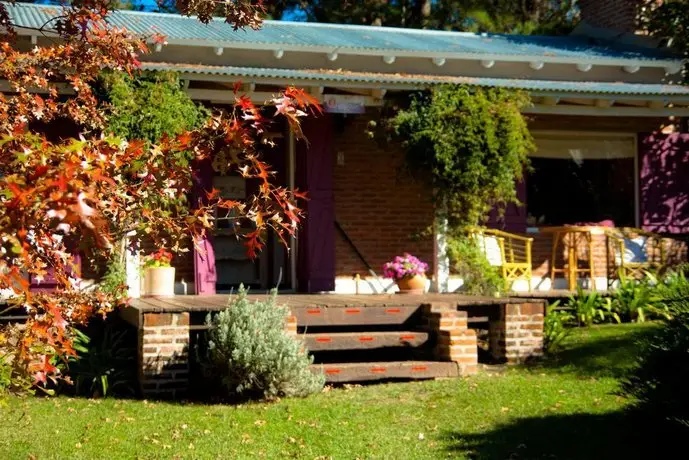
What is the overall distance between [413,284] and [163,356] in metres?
3.74

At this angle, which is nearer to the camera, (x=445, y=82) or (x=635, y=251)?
(x=445, y=82)

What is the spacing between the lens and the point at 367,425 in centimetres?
657

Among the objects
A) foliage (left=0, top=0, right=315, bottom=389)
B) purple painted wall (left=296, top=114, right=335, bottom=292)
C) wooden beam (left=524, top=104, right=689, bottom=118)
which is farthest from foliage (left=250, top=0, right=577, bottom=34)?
foliage (left=0, top=0, right=315, bottom=389)

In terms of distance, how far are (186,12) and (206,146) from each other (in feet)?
3.30

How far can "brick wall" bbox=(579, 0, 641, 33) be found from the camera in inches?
605

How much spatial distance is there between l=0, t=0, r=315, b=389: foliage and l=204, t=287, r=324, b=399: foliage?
8.56 feet

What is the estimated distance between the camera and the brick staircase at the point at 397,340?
26.6 ft

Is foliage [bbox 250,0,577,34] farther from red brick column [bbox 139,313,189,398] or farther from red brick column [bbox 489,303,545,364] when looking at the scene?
red brick column [bbox 139,313,189,398]

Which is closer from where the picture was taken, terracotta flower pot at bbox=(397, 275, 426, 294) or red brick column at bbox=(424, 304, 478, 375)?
red brick column at bbox=(424, 304, 478, 375)

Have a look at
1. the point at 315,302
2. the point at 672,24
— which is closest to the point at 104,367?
the point at 315,302

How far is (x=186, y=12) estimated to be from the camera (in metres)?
4.38

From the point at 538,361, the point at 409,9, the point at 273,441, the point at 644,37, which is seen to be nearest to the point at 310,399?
the point at 273,441

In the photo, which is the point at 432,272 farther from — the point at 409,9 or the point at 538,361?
the point at 409,9

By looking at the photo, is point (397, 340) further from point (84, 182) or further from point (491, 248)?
point (84, 182)
